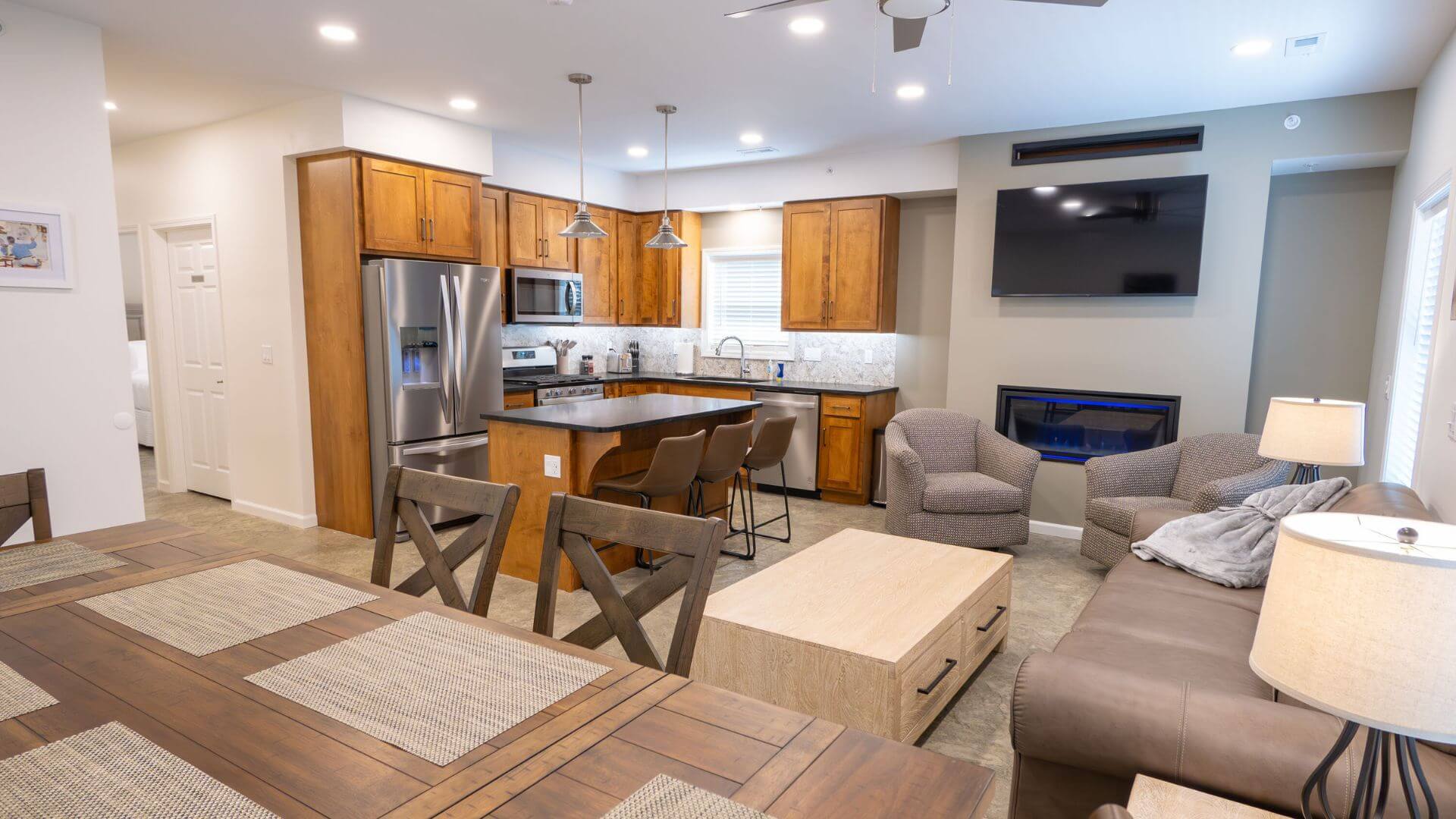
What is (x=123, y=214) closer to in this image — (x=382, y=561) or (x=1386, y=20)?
(x=382, y=561)

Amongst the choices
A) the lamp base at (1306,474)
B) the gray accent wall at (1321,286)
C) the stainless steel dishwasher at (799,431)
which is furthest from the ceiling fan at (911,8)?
the stainless steel dishwasher at (799,431)

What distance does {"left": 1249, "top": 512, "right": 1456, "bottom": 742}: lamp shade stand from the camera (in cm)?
90

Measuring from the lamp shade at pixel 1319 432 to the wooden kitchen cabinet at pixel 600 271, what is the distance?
499cm

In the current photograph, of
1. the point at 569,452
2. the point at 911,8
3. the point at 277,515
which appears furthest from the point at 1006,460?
the point at 277,515

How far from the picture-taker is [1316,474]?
3.27 meters

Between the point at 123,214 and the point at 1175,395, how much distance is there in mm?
7661

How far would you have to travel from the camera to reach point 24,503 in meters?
2.11

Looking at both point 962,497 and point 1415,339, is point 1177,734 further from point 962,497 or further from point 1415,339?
point 1415,339

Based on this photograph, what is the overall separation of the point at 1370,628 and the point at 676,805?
0.89 metres

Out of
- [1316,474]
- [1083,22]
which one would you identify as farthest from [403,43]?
[1316,474]

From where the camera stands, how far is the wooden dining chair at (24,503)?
2082 millimetres

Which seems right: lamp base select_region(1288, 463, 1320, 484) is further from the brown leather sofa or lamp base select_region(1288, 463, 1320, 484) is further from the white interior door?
the white interior door

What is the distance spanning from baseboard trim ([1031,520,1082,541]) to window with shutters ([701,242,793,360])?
2568mm

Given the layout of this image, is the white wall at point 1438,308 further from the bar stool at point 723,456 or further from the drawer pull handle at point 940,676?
the bar stool at point 723,456
